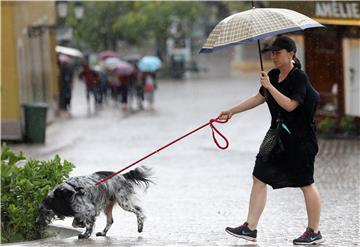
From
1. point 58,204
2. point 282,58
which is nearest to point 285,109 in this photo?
point 282,58

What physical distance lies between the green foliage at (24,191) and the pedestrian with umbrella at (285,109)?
85.0 inches

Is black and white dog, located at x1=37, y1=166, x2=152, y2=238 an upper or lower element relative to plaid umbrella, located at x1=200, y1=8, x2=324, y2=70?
lower

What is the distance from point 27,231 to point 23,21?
15273 millimetres

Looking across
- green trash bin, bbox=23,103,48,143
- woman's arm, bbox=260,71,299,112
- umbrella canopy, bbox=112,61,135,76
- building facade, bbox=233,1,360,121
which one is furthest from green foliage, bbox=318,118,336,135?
umbrella canopy, bbox=112,61,135,76

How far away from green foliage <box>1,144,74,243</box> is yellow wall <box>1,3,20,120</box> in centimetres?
1255

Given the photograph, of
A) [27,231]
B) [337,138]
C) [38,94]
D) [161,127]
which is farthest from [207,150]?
[27,231]

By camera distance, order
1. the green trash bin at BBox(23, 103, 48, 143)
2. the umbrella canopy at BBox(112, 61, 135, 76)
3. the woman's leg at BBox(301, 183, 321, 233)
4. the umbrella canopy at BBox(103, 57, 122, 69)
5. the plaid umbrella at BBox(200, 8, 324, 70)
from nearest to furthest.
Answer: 1. the plaid umbrella at BBox(200, 8, 324, 70)
2. the woman's leg at BBox(301, 183, 321, 233)
3. the green trash bin at BBox(23, 103, 48, 143)
4. the umbrella canopy at BBox(112, 61, 135, 76)
5. the umbrella canopy at BBox(103, 57, 122, 69)

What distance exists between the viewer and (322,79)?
74.3 feet

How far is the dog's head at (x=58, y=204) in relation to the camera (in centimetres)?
872

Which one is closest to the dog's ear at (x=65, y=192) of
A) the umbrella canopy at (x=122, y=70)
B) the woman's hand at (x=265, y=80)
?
the woman's hand at (x=265, y=80)

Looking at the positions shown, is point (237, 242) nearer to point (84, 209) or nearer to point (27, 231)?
point (84, 209)

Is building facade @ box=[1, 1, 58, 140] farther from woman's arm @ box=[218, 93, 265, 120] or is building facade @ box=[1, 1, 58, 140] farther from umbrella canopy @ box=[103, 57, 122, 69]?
woman's arm @ box=[218, 93, 265, 120]

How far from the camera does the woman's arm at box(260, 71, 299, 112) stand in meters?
7.93

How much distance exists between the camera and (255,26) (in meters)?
8.10
